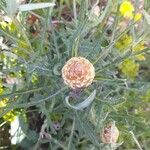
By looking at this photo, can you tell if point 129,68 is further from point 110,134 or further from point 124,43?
point 110,134

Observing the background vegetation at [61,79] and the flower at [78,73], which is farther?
the background vegetation at [61,79]

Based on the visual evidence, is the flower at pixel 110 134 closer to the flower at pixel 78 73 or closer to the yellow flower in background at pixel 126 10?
the flower at pixel 78 73

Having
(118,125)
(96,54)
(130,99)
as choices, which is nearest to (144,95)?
(130,99)

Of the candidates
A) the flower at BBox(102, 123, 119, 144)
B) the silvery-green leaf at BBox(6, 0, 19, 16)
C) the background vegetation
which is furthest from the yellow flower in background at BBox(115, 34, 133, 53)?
the silvery-green leaf at BBox(6, 0, 19, 16)

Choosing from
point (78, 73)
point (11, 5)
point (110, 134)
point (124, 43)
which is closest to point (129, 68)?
point (124, 43)

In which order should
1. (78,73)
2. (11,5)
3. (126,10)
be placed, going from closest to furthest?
1. (11,5)
2. (78,73)
3. (126,10)

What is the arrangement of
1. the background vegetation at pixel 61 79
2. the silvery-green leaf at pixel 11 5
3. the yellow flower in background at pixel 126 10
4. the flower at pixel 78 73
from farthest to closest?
the yellow flower in background at pixel 126 10 < the background vegetation at pixel 61 79 < the flower at pixel 78 73 < the silvery-green leaf at pixel 11 5

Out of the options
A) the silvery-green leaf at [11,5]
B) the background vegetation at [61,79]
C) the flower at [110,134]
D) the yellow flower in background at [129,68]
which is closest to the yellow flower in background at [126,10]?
the background vegetation at [61,79]
